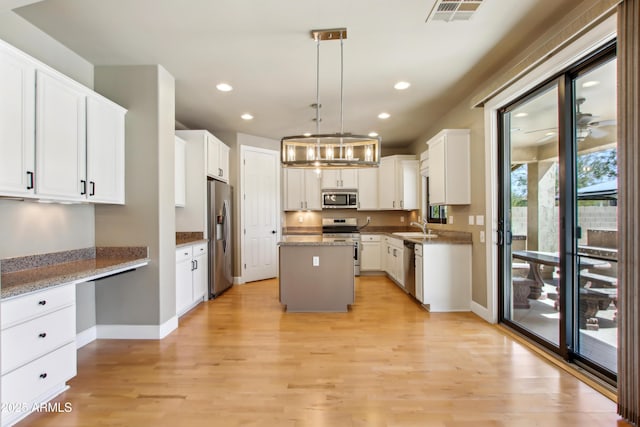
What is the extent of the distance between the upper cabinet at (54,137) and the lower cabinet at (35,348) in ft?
2.38

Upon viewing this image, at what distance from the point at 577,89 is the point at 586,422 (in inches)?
93.6

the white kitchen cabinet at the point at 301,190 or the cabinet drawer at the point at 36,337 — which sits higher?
the white kitchen cabinet at the point at 301,190

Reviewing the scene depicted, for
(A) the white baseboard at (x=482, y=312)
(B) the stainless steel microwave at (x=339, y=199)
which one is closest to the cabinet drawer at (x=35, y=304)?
(A) the white baseboard at (x=482, y=312)

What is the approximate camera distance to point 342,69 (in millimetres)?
3287

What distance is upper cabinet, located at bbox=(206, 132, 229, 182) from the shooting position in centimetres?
466

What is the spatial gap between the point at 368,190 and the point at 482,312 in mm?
3538

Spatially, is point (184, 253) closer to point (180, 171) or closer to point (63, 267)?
point (180, 171)

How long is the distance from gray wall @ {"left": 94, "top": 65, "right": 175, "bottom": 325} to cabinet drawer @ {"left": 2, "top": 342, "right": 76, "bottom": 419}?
0.97 metres

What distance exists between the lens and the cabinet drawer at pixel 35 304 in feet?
5.82

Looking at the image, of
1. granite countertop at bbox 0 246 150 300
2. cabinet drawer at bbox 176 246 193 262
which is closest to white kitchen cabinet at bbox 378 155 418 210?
cabinet drawer at bbox 176 246 193 262

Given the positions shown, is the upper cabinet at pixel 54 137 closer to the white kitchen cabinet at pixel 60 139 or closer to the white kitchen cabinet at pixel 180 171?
the white kitchen cabinet at pixel 60 139

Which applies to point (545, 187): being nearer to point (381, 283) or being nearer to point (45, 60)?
point (381, 283)

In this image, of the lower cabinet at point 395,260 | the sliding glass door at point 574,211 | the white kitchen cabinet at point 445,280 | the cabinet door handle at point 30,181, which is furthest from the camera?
the lower cabinet at point 395,260

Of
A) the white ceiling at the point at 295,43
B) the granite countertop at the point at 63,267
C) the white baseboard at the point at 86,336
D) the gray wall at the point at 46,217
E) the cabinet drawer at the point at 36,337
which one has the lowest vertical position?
the white baseboard at the point at 86,336
